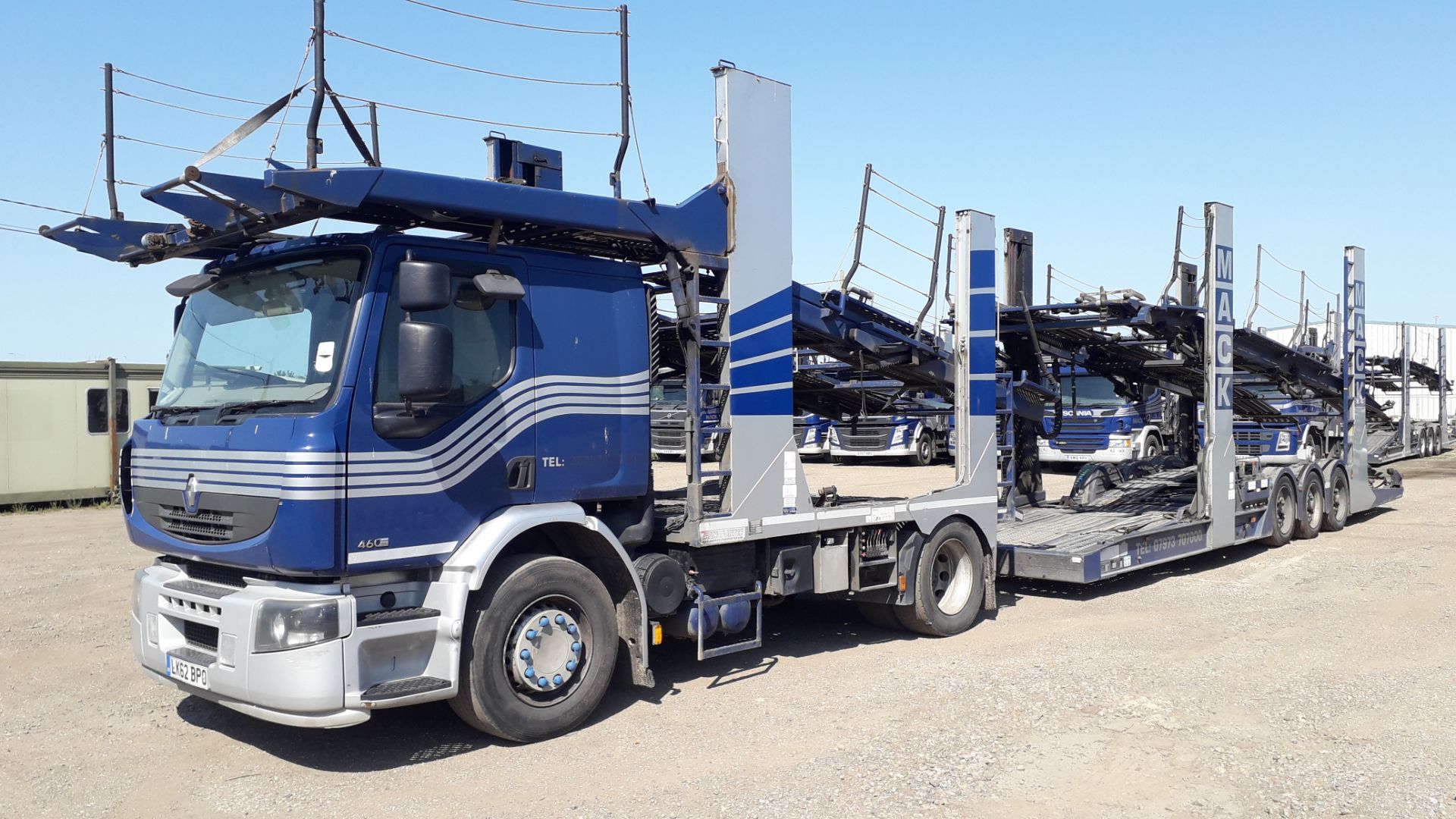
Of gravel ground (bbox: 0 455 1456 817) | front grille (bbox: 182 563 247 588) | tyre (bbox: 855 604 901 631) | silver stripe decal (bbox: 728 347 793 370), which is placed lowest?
gravel ground (bbox: 0 455 1456 817)

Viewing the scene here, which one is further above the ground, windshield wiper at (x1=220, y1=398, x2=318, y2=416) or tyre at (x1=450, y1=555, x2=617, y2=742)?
windshield wiper at (x1=220, y1=398, x2=318, y2=416)

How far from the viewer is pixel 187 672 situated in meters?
5.38

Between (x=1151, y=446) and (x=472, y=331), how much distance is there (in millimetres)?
18504

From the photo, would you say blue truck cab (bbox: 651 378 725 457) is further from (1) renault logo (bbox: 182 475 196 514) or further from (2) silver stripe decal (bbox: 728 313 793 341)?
(1) renault logo (bbox: 182 475 196 514)

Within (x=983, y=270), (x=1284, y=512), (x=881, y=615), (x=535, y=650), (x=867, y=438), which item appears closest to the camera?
(x=535, y=650)

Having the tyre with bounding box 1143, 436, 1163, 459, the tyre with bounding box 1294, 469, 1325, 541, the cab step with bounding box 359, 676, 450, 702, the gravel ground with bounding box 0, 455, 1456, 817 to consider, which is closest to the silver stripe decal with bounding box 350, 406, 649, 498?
the cab step with bounding box 359, 676, 450, 702

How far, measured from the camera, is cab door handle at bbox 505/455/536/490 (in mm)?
5688

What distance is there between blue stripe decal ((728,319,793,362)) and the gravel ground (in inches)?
82.1

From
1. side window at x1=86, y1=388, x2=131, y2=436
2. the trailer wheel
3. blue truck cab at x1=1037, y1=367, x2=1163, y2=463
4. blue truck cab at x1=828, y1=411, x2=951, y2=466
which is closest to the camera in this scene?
the trailer wheel

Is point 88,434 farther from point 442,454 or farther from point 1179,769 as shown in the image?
point 1179,769

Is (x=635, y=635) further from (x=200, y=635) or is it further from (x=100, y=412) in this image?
(x=100, y=412)

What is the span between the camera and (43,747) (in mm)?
5781

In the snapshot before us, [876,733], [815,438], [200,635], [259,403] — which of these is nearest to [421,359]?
[259,403]

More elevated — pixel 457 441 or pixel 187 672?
pixel 457 441
